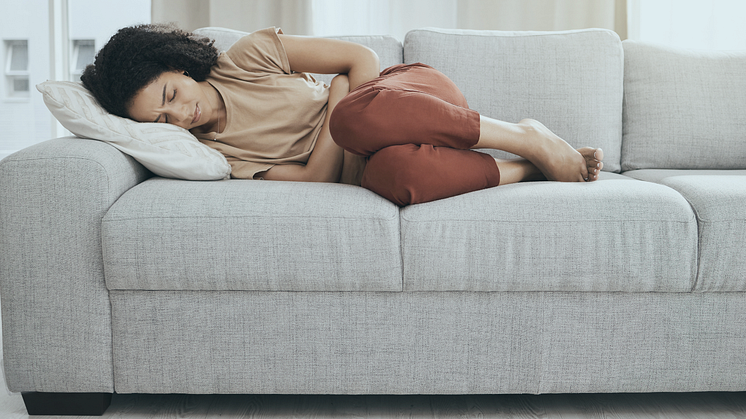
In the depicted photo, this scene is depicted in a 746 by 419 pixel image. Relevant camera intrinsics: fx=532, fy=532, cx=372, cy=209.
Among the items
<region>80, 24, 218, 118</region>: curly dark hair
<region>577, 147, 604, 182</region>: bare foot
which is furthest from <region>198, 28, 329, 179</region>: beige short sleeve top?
<region>577, 147, 604, 182</region>: bare foot

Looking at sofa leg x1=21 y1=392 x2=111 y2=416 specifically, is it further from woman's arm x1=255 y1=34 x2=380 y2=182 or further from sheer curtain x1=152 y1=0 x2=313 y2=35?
sheer curtain x1=152 y1=0 x2=313 y2=35

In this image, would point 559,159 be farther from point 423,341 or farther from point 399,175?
point 423,341

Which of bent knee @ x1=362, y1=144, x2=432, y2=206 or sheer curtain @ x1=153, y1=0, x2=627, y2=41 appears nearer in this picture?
bent knee @ x1=362, y1=144, x2=432, y2=206

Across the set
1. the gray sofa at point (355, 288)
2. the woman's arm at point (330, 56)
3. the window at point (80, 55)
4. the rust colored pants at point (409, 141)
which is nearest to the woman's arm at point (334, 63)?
the woman's arm at point (330, 56)

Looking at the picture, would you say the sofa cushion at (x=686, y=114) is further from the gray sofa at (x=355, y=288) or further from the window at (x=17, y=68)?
the window at (x=17, y=68)

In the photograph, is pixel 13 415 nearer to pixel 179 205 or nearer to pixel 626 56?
pixel 179 205

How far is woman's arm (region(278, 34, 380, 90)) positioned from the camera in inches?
55.6

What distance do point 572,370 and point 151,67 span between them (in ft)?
3.70

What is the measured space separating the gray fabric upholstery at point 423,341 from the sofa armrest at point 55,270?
0.18ft

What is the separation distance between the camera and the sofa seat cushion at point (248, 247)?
3.23 feet

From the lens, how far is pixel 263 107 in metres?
1.36

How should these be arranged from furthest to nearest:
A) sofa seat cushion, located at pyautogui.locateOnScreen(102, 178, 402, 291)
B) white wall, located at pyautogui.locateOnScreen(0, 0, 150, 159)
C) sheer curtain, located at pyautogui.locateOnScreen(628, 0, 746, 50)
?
1. white wall, located at pyautogui.locateOnScreen(0, 0, 150, 159)
2. sheer curtain, located at pyautogui.locateOnScreen(628, 0, 746, 50)
3. sofa seat cushion, located at pyautogui.locateOnScreen(102, 178, 402, 291)

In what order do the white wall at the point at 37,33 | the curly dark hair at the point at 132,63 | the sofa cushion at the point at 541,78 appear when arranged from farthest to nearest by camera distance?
the white wall at the point at 37,33, the sofa cushion at the point at 541,78, the curly dark hair at the point at 132,63

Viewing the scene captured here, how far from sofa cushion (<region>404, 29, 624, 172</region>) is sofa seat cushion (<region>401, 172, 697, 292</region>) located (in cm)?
64
